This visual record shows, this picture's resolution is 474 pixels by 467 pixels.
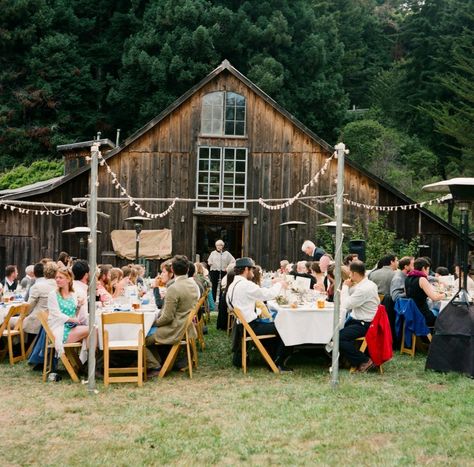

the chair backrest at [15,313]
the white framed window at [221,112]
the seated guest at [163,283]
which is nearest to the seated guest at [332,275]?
the seated guest at [163,283]

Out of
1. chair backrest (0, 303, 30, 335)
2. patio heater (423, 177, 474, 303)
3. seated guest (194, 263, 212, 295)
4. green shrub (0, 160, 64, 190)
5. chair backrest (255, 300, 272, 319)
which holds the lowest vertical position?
chair backrest (0, 303, 30, 335)

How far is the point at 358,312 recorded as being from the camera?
974cm

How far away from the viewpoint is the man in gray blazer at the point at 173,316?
918cm

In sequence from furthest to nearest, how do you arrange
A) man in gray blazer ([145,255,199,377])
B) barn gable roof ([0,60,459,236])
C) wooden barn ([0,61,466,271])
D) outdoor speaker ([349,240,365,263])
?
wooden barn ([0,61,466,271]) < barn gable roof ([0,60,459,236]) < outdoor speaker ([349,240,365,263]) < man in gray blazer ([145,255,199,377])

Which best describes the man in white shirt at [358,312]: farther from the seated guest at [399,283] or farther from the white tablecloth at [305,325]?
the seated guest at [399,283]

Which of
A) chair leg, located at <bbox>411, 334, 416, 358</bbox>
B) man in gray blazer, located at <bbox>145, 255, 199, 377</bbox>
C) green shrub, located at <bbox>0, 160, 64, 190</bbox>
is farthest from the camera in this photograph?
green shrub, located at <bbox>0, 160, 64, 190</bbox>

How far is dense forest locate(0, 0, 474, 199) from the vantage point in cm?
3550

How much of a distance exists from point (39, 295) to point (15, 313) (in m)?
0.90

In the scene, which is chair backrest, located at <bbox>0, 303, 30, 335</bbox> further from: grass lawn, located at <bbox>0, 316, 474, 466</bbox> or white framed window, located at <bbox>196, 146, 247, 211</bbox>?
white framed window, located at <bbox>196, 146, 247, 211</bbox>

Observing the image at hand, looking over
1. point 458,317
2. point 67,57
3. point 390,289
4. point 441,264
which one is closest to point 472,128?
point 441,264

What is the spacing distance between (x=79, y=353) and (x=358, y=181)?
48.4 ft

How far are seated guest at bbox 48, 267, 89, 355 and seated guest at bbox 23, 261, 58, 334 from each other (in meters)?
0.68

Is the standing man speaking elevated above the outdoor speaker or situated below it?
below

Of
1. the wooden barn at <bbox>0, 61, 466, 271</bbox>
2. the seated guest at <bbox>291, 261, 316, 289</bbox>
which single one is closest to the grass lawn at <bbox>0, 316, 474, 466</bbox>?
the seated guest at <bbox>291, 261, 316, 289</bbox>
